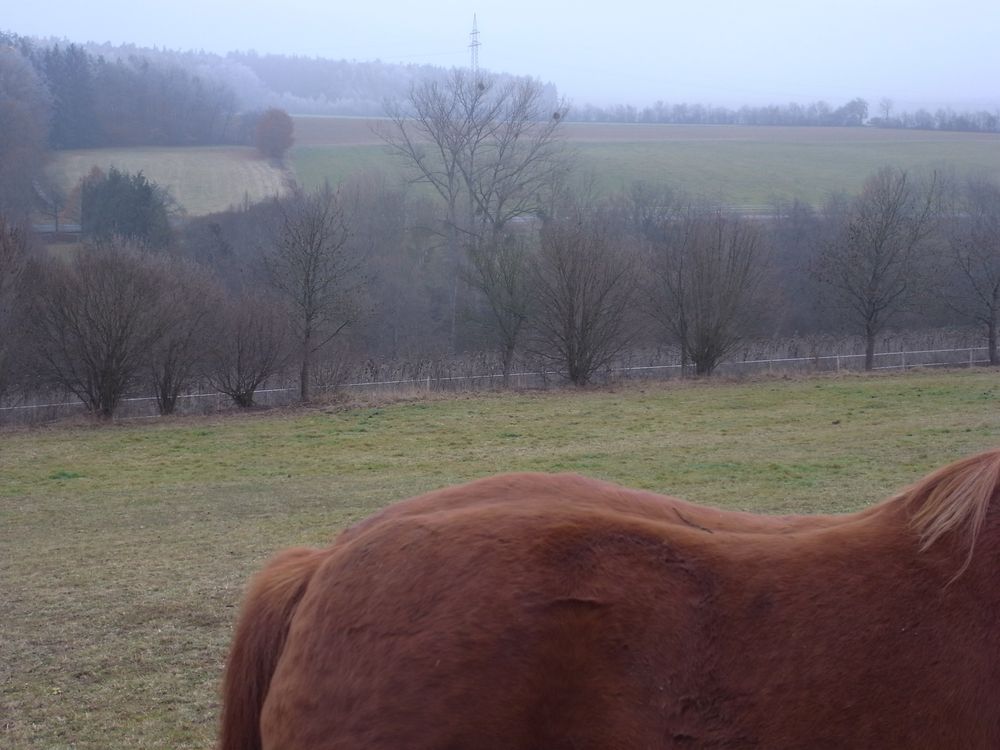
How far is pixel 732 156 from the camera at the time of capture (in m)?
64.1

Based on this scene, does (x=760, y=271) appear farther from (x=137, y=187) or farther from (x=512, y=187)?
(x=137, y=187)

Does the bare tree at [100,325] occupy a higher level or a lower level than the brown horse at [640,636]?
lower

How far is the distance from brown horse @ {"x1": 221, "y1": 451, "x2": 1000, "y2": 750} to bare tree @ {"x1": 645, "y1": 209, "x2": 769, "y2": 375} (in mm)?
28382

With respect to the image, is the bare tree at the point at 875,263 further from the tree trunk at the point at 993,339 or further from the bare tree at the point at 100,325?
the bare tree at the point at 100,325

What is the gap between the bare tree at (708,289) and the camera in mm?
29578

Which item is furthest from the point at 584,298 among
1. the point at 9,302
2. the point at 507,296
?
the point at 9,302

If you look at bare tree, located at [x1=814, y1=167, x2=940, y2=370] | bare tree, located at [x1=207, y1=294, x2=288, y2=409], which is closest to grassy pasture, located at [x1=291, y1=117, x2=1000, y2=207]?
bare tree, located at [x1=814, y1=167, x2=940, y2=370]

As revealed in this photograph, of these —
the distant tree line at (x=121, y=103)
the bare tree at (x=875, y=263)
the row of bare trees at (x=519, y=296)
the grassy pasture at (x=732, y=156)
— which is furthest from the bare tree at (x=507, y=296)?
the distant tree line at (x=121, y=103)

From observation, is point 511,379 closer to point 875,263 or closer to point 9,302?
point 875,263

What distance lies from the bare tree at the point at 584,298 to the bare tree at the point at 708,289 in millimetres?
2359

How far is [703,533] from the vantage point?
1902mm

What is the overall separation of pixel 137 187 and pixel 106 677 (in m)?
37.9

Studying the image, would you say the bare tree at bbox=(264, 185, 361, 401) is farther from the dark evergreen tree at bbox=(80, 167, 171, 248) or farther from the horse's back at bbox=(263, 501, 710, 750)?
the horse's back at bbox=(263, 501, 710, 750)

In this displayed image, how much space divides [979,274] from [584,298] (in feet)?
55.4
